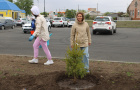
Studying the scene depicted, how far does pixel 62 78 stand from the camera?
534 cm

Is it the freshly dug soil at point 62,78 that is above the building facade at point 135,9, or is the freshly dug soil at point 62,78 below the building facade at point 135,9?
below

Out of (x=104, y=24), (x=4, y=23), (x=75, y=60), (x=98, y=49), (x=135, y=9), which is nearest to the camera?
(x=75, y=60)

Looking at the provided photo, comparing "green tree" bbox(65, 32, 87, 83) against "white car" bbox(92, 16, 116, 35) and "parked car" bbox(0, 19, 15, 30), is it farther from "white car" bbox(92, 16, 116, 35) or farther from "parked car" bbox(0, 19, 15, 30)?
"parked car" bbox(0, 19, 15, 30)

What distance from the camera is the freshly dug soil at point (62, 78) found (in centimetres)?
477

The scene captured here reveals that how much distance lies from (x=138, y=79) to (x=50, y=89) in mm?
2198

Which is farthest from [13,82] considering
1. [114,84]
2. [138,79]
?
[138,79]

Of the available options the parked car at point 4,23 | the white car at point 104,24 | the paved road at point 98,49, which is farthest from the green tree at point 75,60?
the parked car at point 4,23

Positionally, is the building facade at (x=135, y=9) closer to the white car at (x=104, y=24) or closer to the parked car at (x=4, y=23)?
the parked car at (x=4, y=23)

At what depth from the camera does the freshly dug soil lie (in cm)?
477

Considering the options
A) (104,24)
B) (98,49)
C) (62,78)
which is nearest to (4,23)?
(104,24)

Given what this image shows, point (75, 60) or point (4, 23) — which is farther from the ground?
point (4, 23)

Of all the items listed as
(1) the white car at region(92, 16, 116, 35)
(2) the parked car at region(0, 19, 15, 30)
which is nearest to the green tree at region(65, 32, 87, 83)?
(1) the white car at region(92, 16, 116, 35)

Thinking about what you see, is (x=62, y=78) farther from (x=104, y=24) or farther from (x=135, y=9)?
(x=135, y=9)

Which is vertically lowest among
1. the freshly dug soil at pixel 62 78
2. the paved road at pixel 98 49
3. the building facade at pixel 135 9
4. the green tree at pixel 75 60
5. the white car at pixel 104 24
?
the freshly dug soil at pixel 62 78
